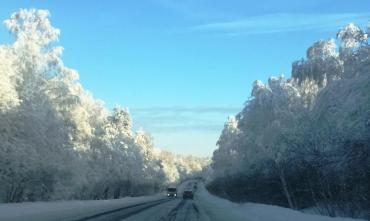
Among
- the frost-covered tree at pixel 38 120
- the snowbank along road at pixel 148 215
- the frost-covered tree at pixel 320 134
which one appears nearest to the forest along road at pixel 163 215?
the snowbank along road at pixel 148 215

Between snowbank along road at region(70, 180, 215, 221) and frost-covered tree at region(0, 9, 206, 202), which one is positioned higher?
frost-covered tree at region(0, 9, 206, 202)

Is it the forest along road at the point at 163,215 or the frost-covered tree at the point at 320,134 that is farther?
the forest along road at the point at 163,215

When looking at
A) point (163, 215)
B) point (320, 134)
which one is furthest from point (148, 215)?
point (320, 134)

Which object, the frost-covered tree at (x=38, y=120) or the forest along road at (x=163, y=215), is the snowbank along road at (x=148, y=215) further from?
the frost-covered tree at (x=38, y=120)

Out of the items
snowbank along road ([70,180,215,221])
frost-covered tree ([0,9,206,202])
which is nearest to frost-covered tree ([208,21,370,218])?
snowbank along road ([70,180,215,221])

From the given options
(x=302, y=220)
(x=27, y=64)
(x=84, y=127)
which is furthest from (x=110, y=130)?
(x=302, y=220)

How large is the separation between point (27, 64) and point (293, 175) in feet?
78.3

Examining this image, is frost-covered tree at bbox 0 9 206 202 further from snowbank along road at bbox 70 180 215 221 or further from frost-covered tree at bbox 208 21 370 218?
frost-covered tree at bbox 208 21 370 218

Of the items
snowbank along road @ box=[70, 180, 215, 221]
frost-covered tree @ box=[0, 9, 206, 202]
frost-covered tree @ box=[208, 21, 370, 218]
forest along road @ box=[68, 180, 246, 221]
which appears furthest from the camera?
frost-covered tree @ box=[0, 9, 206, 202]

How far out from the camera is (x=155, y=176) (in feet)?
522

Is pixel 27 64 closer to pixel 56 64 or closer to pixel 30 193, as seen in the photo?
pixel 56 64

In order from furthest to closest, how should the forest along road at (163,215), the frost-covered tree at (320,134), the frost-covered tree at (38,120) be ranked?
the frost-covered tree at (38,120) → the forest along road at (163,215) → the frost-covered tree at (320,134)

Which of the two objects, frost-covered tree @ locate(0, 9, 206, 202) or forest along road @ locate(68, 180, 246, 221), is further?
frost-covered tree @ locate(0, 9, 206, 202)

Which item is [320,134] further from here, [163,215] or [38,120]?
[38,120]
